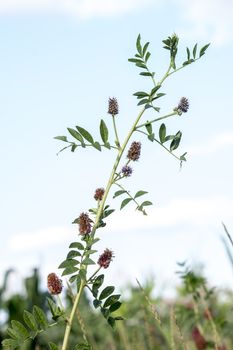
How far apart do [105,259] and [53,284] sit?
0.11m

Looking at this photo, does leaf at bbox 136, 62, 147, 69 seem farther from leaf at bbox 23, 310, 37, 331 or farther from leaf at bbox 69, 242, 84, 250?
leaf at bbox 23, 310, 37, 331

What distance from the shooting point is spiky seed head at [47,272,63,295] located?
1520 mm

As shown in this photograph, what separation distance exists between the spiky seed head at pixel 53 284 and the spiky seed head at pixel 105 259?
3.6 inches

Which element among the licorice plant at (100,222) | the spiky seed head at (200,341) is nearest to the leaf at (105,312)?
the licorice plant at (100,222)

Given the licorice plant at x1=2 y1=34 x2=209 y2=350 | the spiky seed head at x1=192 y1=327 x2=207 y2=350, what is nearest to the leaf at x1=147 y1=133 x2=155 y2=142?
the licorice plant at x1=2 y1=34 x2=209 y2=350

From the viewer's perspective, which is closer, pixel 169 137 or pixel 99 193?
pixel 99 193

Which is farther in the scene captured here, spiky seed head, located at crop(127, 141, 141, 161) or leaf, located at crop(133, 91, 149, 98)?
leaf, located at crop(133, 91, 149, 98)

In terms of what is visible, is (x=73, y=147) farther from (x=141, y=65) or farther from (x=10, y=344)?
(x=10, y=344)

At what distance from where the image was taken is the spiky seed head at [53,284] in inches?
59.8

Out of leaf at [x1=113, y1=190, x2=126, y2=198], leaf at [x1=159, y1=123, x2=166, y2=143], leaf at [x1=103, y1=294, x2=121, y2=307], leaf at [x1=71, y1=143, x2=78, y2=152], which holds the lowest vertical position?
leaf at [x1=103, y1=294, x2=121, y2=307]

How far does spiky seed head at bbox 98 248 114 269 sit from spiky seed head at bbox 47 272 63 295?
9 centimetres

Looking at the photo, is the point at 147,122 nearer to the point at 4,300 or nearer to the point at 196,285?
the point at 196,285

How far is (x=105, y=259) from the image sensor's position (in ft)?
5.07

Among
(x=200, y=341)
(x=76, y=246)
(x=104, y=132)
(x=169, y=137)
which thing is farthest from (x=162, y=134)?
(x=200, y=341)
